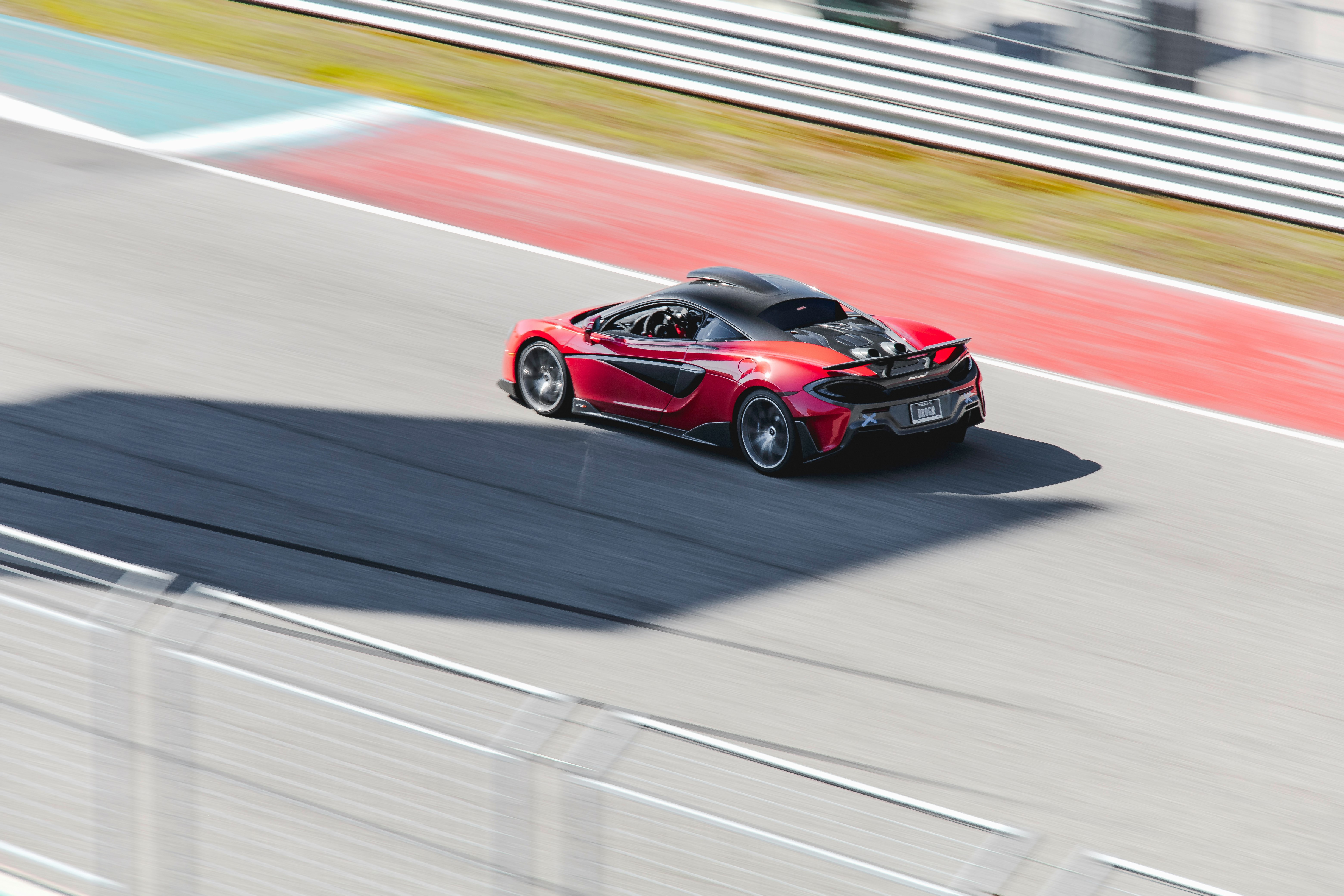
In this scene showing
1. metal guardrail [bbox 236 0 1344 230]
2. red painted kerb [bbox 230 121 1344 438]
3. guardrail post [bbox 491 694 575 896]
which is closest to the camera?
guardrail post [bbox 491 694 575 896]

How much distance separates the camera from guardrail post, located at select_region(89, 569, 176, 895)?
14.7 feet

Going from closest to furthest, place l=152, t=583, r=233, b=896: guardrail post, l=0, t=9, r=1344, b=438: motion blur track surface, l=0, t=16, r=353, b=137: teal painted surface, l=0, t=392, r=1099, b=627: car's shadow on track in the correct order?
l=152, t=583, r=233, b=896: guardrail post
l=0, t=392, r=1099, b=627: car's shadow on track
l=0, t=9, r=1344, b=438: motion blur track surface
l=0, t=16, r=353, b=137: teal painted surface

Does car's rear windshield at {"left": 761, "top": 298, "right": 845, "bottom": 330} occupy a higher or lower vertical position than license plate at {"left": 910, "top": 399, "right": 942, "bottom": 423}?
higher

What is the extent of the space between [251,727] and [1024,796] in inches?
142

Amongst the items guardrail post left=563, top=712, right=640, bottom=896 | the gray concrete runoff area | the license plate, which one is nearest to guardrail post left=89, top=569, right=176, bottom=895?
the gray concrete runoff area

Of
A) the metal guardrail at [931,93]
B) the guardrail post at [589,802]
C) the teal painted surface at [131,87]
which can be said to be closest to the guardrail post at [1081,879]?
the guardrail post at [589,802]

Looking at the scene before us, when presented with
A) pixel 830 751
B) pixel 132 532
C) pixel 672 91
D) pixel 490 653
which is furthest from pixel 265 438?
pixel 672 91

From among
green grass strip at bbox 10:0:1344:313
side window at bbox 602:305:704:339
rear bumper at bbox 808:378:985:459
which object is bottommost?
rear bumper at bbox 808:378:985:459

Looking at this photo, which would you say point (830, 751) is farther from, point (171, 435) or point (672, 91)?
point (672, 91)

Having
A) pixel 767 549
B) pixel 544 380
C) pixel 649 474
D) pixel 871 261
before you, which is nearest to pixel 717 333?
pixel 649 474

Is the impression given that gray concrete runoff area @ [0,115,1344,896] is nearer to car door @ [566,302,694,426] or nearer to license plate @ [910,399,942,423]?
car door @ [566,302,694,426]

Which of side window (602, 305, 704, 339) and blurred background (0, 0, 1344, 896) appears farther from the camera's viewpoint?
side window (602, 305, 704, 339)

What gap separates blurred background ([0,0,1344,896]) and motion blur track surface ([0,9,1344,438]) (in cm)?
8

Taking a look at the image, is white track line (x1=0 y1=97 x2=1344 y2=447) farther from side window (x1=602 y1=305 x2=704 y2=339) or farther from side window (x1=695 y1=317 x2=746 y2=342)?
side window (x1=695 y1=317 x2=746 y2=342)
